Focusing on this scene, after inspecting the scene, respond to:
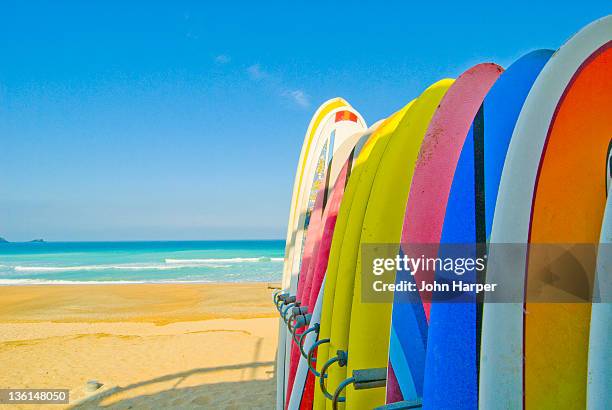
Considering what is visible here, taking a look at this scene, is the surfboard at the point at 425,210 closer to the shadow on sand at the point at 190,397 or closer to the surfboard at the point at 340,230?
the surfboard at the point at 340,230

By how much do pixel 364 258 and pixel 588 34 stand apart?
2.91ft

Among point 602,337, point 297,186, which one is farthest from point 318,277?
point 297,186

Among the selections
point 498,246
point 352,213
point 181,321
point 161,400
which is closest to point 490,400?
point 498,246

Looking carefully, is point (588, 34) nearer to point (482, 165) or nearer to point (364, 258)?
point (482, 165)

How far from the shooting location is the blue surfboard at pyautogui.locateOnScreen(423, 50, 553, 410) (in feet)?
2.89

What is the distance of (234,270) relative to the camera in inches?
1123

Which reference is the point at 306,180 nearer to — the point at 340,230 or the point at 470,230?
the point at 340,230

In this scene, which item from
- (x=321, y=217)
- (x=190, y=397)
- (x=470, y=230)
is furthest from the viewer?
(x=190, y=397)

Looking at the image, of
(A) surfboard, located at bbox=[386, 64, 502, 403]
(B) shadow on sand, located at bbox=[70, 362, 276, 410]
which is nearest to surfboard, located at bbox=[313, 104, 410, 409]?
(A) surfboard, located at bbox=[386, 64, 502, 403]

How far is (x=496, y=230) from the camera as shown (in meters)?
0.70

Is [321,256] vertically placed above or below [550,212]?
below

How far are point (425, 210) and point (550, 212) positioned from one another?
43cm

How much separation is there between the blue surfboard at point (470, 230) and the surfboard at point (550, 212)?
167 millimetres

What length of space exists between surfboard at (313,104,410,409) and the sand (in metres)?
3.31
